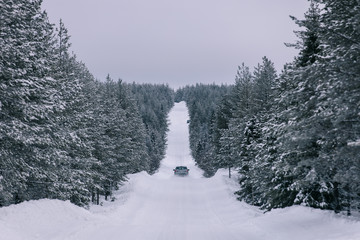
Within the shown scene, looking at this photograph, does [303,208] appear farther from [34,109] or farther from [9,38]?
[9,38]

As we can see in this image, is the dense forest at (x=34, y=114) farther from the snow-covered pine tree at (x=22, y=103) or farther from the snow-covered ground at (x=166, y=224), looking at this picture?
the snow-covered ground at (x=166, y=224)

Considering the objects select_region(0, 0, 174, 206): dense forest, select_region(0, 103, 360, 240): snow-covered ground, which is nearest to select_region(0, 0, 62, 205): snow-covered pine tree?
select_region(0, 0, 174, 206): dense forest

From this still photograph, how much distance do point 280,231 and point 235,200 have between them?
1358 centimetres

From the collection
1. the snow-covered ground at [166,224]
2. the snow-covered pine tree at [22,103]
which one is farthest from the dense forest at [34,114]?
the snow-covered ground at [166,224]

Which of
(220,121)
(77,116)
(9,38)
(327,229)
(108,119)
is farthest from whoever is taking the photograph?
(220,121)

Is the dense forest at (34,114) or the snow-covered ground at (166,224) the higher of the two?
the dense forest at (34,114)

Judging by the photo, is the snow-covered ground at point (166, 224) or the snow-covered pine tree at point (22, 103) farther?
the snow-covered pine tree at point (22, 103)

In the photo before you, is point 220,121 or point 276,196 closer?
Result: point 276,196

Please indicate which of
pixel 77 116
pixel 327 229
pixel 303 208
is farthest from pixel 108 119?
pixel 327 229

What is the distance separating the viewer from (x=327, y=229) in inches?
417

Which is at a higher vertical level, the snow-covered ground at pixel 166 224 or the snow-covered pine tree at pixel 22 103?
the snow-covered pine tree at pixel 22 103

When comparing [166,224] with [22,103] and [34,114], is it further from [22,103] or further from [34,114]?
[22,103]

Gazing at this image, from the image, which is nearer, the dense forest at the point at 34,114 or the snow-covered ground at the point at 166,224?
the snow-covered ground at the point at 166,224

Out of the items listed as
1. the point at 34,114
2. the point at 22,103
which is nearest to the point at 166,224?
the point at 34,114
